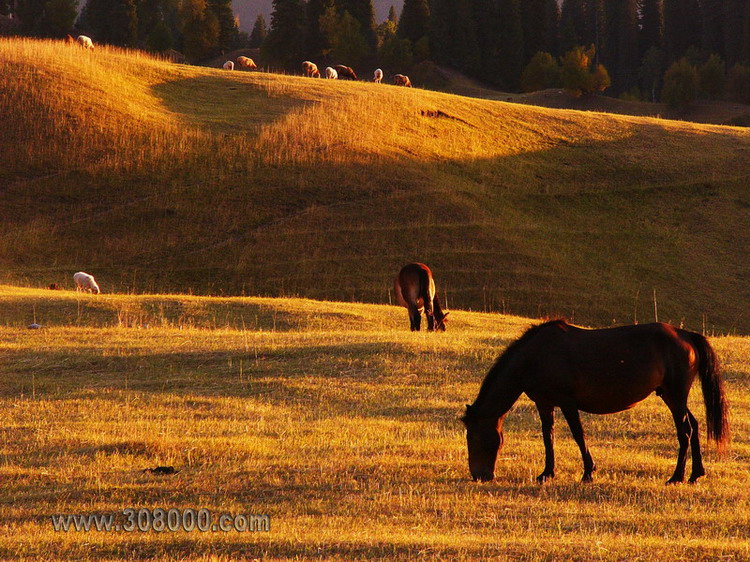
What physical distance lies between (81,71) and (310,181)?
17.3 metres

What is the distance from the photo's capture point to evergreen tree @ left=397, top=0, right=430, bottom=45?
119 meters

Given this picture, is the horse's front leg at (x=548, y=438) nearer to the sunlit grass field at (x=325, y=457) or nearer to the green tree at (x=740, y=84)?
the sunlit grass field at (x=325, y=457)

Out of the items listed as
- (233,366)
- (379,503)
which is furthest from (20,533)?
(233,366)

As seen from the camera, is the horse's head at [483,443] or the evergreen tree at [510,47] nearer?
the horse's head at [483,443]

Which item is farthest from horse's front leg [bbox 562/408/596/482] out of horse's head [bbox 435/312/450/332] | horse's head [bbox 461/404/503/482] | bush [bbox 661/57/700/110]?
bush [bbox 661/57/700/110]

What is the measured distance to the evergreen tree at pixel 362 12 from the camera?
119188mm

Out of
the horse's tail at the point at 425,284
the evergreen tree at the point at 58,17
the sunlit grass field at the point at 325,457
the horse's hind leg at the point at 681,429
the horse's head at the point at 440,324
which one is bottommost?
the sunlit grass field at the point at 325,457

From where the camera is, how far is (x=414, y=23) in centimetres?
11875

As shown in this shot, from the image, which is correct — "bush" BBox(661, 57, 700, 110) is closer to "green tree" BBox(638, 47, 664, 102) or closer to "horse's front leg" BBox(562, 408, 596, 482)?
"green tree" BBox(638, 47, 664, 102)

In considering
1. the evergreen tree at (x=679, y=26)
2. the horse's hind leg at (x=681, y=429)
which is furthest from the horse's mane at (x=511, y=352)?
the evergreen tree at (x=679, y=26)

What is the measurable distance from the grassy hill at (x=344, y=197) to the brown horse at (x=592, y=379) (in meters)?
27.4

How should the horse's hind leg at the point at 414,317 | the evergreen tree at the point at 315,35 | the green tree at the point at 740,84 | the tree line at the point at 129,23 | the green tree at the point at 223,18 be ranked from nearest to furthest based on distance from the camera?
the horse's hind leg at the point at 414,317 → the green tree at the point at 740,84 → the tree line at the point at 129,23 → the evergreen tree at the point at 315,35 → the green tree at the point at 223,18

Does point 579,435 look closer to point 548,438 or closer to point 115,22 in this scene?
point 548,438

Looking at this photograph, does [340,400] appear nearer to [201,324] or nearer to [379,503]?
[379,503]
